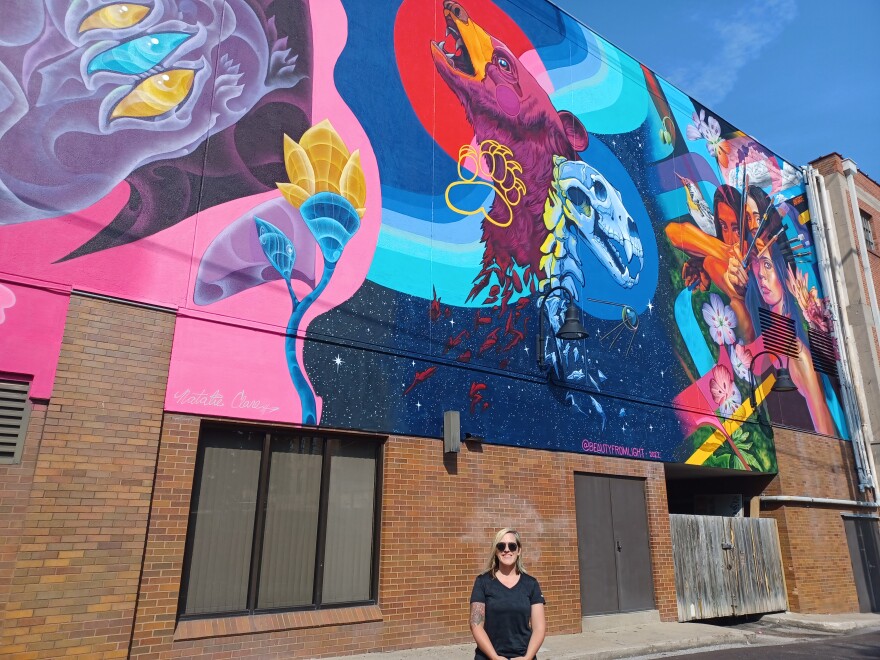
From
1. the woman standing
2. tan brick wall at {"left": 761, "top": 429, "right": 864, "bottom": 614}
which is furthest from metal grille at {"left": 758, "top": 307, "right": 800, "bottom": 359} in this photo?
the woman standing

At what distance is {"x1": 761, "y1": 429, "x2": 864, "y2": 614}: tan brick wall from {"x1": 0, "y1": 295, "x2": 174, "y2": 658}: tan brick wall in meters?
14.6

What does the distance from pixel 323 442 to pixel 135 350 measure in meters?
2.81

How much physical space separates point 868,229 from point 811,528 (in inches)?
476

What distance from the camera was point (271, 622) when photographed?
7.99 metres

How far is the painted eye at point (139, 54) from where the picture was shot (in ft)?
27.2

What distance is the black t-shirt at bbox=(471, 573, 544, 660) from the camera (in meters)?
3.96

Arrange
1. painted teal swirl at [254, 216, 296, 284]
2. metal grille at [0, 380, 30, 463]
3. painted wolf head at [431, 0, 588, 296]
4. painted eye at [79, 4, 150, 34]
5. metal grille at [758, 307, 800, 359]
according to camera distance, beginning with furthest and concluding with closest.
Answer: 1. metal grille at [758, 307, 800, 359]
2. painted wolf head at [431, 0, 588, 296]
3. painted teal swirl at [254, 216, 296, 284]
4. painted eye at [79, 4, 150, 34]
5. metal grille at [0, 380, 30, 463]

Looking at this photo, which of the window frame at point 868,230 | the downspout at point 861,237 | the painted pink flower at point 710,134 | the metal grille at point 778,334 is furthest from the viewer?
the window frame at point 868,230

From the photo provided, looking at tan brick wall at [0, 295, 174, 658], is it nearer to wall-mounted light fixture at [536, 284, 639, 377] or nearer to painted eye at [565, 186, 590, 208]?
wall-mounted light fixture at [536, 284, 639, 377]

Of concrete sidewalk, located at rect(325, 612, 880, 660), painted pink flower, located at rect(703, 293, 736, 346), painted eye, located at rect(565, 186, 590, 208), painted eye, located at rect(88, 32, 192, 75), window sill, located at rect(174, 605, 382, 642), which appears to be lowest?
concrete sidewalk, located at rect(325, 612, 880, 660)

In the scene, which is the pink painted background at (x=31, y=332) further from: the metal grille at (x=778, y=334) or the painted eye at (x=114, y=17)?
the metal grille at (x=778, y=334)

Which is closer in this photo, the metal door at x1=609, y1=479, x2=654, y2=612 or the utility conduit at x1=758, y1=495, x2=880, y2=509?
the metal door at x1=609, y1=479, x2=654, y2=612

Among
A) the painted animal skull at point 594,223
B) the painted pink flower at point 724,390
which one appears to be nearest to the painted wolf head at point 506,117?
the painted animal skull at point 594,223

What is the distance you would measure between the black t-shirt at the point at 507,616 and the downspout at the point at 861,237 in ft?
67.7
